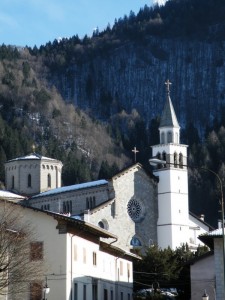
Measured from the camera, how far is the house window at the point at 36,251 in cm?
5184

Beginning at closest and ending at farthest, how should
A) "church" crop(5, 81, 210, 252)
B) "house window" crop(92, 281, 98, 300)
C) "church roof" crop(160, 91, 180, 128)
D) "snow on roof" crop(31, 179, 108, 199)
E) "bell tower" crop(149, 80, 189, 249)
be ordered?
1. "house window" crop(92, 281, 98, 300)
2. "church" crop(5, 81, 210, 252)
3. "bell tower" crop(149, 80, 189, 249)
4. "snow on roof" crop(31, 179, 108, 199)
5. "church roof" crop(160, 91, 180, 128)

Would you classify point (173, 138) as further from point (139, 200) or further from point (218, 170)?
point (218, 170)

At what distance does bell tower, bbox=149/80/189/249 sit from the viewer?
109m

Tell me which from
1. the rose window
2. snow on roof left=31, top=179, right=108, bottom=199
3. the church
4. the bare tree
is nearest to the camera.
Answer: the bare tree

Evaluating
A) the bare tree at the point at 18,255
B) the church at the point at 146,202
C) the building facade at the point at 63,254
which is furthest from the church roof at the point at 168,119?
the bare tree at the point at 18,255

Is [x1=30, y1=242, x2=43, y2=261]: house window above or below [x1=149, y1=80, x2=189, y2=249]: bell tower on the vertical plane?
below

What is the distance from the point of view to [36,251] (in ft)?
171

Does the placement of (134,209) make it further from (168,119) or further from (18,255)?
(18,255)

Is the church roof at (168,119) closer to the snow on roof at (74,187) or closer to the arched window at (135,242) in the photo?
the snow on roof at (74,187)

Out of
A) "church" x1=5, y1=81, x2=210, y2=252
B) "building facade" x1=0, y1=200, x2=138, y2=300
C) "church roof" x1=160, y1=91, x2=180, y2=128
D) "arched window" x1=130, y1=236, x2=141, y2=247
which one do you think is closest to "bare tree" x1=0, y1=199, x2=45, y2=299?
"building facade" x1=0, y1=200, x2=138, y2=300

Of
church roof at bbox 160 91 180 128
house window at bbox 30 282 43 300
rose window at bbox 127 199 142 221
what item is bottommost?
house window at bbox 30 282 43 300

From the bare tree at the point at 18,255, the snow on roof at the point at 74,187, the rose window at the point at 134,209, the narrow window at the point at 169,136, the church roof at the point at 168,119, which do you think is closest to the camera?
the bare tree at the point at 18,255

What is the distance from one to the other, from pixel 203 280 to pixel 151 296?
27.8ft

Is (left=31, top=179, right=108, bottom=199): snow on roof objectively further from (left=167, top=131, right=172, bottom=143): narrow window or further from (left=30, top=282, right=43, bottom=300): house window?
(left=30, top=282, right=43, bottom=300): house window
